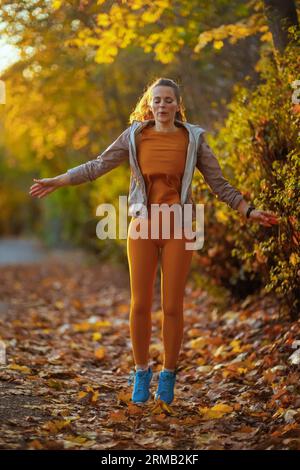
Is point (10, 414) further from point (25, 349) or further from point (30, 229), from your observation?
point (30, 229)

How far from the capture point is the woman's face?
4352mm

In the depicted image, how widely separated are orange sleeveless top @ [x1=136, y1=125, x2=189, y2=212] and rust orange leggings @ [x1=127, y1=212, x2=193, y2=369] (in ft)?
0.54

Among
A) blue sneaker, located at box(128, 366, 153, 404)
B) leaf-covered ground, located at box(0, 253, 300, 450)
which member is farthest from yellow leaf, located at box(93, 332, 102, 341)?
blue sneaker, located at box(128, 366, 153, 404)

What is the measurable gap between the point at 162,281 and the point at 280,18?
8.33 ft

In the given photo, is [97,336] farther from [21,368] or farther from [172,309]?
[172,309]

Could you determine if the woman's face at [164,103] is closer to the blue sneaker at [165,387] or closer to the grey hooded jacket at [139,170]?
the grey hooded jacket at [139,170]

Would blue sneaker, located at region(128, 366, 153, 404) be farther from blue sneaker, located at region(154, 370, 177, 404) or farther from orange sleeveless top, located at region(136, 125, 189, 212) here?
orange sleeveless top, located at region(136, 125, 189, 212)

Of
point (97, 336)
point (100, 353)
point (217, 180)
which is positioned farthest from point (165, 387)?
point (97, 336)

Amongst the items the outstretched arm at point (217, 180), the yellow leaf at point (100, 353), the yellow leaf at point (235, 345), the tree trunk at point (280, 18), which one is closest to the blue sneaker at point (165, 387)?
the outstretched arm at point (217, 180)

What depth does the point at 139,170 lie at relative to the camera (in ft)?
14.4
